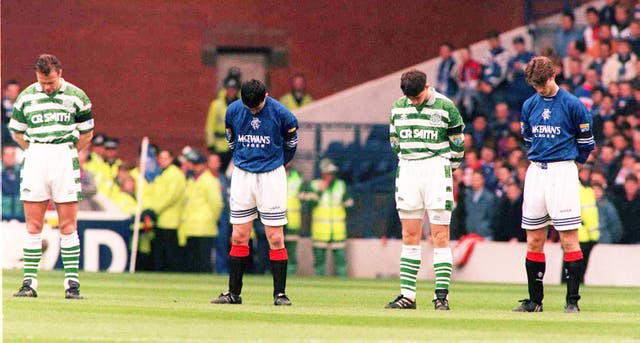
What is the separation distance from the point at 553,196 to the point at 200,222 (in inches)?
454

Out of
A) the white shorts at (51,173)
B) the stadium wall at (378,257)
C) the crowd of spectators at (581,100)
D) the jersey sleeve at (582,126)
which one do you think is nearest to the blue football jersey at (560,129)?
the jersey sleeve at (582,126)

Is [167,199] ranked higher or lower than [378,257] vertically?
higher

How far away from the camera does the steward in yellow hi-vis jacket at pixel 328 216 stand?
25.2 m

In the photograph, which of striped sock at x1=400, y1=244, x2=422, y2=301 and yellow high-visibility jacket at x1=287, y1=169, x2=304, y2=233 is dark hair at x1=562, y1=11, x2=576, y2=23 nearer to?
yellow high-visibility jacket at x1=287, y1=169, x2=304, y2=233

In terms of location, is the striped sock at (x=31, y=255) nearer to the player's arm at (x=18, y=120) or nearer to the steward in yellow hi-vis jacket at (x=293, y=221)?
the player's arm at (x=18, y=120)

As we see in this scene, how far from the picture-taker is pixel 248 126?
1498 centimetres

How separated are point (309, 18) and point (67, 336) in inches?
930

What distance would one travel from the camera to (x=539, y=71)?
562 inches

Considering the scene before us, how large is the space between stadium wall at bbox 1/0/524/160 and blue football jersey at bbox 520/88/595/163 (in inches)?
760

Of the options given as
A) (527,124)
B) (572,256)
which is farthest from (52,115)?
(572,256)

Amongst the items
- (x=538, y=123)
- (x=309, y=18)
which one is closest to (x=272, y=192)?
(x=538, y=123)

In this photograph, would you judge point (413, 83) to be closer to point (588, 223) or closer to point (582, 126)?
point (582, 126)

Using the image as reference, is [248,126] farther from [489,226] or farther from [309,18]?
[309,18]

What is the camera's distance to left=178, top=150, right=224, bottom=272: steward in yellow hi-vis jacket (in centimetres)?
2514
